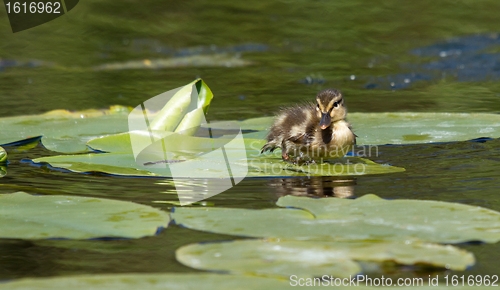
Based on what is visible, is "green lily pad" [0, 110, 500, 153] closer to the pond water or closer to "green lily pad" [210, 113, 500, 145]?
"green lily pad" [210, 113, 500, 145]

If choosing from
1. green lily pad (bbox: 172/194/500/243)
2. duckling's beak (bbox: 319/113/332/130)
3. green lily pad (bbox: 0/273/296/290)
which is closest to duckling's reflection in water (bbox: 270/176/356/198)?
green lily pad (bbox: 172/194/500/243)

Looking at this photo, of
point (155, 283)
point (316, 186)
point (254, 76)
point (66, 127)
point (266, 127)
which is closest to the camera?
point (155, 283)

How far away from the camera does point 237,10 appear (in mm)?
12602

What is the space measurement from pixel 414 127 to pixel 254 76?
3.93 meters

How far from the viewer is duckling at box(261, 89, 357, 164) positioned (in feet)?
12.2

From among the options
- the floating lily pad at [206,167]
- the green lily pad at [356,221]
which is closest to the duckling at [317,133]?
the floating lily pad at [206,167]

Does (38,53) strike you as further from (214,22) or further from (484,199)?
(484,199)

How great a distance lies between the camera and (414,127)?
13.9 ft

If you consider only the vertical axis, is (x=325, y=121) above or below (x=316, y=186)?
above

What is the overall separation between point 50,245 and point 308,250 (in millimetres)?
1005

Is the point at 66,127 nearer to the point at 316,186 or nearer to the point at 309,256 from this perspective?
the point at 316,186

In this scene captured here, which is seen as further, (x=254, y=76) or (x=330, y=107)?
(x=254, y=76)

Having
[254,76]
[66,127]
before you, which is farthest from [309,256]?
[254,76]

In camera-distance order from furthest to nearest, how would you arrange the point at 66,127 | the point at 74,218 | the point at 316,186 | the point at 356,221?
the point at 66,127
the point at 316,186
the point at 74,218
the point at 356,221
